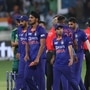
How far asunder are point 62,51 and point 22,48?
100cm

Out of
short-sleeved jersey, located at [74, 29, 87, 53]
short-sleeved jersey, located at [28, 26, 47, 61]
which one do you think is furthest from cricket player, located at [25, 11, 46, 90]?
short-sleeved jersey, located at [74, 29, 87, 53]

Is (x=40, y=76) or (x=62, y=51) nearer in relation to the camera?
(x=62, y=51)

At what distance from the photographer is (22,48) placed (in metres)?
14.7

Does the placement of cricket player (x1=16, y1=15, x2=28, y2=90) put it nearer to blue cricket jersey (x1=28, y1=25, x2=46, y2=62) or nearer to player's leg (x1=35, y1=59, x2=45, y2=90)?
blue cricket jersey (x1=28, y1=25, x2=46, y2=62)

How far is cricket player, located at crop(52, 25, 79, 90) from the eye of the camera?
14156 mm

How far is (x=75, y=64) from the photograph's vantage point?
50.3ft

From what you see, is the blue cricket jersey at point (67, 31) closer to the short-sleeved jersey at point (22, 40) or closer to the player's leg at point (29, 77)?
the short-sleeved jersey at point (22, 40)

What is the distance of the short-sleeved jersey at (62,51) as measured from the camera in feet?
46.5

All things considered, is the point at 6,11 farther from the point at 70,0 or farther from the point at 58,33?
the point at 58,33

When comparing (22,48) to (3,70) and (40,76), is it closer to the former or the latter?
(40,76)

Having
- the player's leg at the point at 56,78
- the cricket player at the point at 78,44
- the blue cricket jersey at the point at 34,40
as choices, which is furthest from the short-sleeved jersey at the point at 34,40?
the cricket player at the point at 78,44

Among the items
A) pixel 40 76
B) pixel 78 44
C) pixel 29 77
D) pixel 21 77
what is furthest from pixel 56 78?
pixel 78 44

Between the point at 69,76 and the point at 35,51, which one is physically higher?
the point at 35,51

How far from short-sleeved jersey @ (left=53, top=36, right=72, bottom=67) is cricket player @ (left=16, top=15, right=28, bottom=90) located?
0.80 meters
